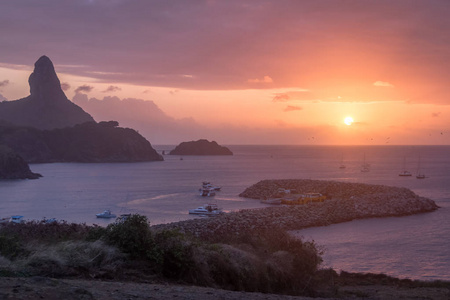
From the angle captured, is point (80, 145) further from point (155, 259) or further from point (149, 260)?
point (155, 259)

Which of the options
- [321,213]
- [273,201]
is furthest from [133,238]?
[273,201]

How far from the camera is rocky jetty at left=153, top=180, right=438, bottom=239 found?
3033 centimetres

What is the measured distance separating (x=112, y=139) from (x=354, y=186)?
152876mm

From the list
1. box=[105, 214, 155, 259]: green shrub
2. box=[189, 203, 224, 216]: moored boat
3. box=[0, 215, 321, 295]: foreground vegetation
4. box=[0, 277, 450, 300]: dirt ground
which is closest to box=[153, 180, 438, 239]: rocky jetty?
box=[189, 203, 224, 216]: moored boat

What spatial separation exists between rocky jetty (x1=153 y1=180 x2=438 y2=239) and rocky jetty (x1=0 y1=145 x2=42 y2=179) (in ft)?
244

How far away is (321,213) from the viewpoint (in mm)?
37812

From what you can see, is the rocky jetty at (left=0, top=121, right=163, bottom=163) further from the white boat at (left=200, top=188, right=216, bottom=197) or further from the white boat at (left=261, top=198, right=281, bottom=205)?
the white boat at (left=261, top=198, right=281, bottom=205)

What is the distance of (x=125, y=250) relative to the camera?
40.0ft

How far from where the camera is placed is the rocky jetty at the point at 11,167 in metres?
101

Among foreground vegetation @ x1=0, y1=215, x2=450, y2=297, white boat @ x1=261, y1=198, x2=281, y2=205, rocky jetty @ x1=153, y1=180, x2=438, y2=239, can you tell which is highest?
foreground vegetation @ x1=0, y1=215, x2=450, y2=297

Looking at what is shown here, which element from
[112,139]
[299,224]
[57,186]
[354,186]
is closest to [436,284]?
[299,224]

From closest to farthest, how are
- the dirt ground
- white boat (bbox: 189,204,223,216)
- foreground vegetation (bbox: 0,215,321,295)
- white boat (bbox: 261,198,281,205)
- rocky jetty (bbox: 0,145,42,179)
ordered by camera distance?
the dirt ground, foreground vegetation (bbox: 0,215,321,295), white boat (bbox: 189,204,223,216), white boat (bbox: 261,198,281,205), rocky jetty (bbox: 0,145,42,179)

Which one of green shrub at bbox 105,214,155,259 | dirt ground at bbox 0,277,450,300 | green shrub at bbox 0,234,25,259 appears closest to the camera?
dirt ground at bbox 0,277,450,300

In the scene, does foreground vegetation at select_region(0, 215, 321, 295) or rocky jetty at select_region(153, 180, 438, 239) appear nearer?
foreground vegetation at select_region(0, 215, 321, 295)
